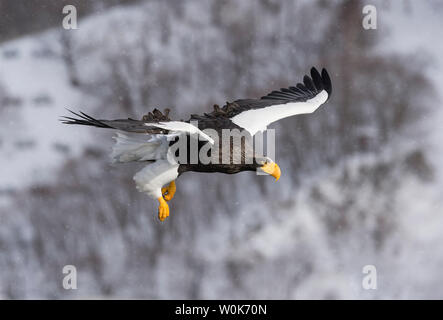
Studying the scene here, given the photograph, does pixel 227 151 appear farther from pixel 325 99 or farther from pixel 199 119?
pixel 325 99

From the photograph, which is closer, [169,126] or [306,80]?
[169,126]

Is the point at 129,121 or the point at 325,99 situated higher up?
the point at 325,99

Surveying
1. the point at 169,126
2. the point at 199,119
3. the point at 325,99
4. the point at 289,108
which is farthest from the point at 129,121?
the point at 325,99

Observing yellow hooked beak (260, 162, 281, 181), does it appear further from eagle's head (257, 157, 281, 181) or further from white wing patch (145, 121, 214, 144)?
white wing patch (145, 121, 214, 144)

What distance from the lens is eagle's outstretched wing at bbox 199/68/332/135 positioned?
26.0 ft

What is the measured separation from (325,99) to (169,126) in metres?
2.43

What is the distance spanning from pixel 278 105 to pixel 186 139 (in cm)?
153

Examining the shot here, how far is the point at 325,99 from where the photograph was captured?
27.9 feet

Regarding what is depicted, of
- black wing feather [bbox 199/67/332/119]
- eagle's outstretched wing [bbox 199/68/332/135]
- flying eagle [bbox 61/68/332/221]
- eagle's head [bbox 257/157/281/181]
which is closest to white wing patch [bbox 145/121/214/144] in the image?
flying eagle [bbox 61/68/332/221]

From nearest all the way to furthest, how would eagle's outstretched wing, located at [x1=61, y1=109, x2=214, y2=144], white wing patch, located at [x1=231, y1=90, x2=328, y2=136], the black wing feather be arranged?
1. eagle's outstretched wing, located at [x1=61, y1=109, x2=214, y2=144]
2. white wing patch, located at [x1=231, y1=90, x2=328, y2=136]
3. the black wing feather

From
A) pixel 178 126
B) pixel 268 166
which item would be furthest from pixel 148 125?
pixel 268 166

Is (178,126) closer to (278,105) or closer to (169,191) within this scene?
(169,191)

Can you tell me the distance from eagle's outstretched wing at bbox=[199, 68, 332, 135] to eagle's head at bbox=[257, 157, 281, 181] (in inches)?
20.9

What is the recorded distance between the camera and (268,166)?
24.1ft
